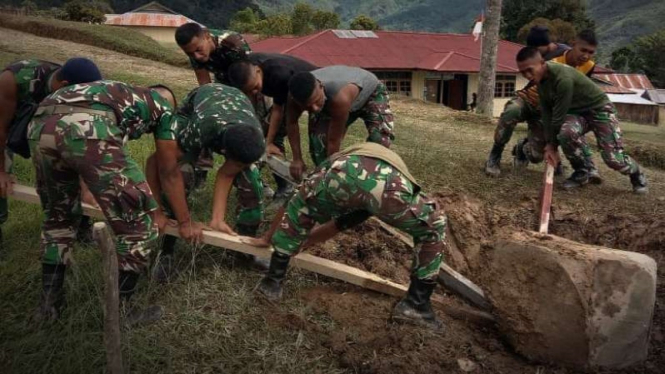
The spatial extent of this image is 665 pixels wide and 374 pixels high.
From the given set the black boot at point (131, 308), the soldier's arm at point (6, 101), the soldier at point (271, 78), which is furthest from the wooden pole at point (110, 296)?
the soldier at point (271, 78)

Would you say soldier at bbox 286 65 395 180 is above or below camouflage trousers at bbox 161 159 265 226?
above

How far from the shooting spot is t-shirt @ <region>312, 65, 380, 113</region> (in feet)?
13.5

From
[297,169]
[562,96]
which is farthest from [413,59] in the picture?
[297,169]

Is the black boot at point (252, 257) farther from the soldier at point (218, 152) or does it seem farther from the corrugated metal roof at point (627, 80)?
the corrugated metal roof at point (627, 80)

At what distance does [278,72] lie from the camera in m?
4.38

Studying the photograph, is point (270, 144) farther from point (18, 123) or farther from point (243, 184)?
point (18, 123)

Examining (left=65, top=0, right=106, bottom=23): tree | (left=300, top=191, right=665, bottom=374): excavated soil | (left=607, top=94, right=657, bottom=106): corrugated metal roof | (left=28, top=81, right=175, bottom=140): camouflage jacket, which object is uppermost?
(left=65, top=0, right=106, bottom=23): tree

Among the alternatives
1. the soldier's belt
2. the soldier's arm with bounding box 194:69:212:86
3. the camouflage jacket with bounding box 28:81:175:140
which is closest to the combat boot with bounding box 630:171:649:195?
the soldier's arm with bounding box 194:69:212:86

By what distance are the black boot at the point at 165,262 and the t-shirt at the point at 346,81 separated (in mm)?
1475

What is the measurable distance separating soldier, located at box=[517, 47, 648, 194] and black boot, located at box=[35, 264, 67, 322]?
4012 mm

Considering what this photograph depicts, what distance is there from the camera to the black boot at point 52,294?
125 inches

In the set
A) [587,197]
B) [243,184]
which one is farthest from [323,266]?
[587,197]

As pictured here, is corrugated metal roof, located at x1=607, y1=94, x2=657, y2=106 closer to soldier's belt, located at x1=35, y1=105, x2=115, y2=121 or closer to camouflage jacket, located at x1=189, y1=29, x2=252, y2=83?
camouflage jacket, located at x1=189, y1=29, x2=252, y2=83

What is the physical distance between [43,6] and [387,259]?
162ft
